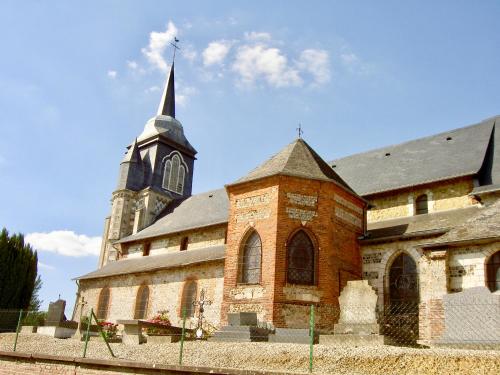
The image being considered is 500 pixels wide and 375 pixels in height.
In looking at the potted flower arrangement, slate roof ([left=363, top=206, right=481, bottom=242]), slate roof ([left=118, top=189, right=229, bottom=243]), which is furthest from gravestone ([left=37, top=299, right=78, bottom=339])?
slate roof ([left=363, top=206, right=481, bottom=242])

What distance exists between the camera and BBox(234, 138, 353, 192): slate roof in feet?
55.0

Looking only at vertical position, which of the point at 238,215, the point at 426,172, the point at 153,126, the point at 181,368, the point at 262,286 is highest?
the point at 153,126

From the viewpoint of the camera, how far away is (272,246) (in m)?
15.8

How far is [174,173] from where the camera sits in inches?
1407

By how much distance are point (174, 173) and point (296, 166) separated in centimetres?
1982

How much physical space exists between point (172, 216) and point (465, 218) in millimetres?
17910

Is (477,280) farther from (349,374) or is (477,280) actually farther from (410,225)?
(349,374)

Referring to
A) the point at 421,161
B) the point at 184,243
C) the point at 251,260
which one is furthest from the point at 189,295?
the point at 421,161

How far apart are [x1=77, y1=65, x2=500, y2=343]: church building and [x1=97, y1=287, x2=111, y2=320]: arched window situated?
56 mm

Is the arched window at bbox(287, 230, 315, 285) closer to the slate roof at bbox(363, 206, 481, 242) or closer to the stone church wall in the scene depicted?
the slate roof at bbox(363, 206, 481, 242)

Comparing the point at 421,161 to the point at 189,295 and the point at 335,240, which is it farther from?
the point at 189,295

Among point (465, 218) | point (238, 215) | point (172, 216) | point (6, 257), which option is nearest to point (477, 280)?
point (465, 218)

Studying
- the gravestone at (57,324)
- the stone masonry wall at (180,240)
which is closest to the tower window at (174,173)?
the stone masonry wall at (180,240)

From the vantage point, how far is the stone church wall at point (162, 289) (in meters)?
20.1
